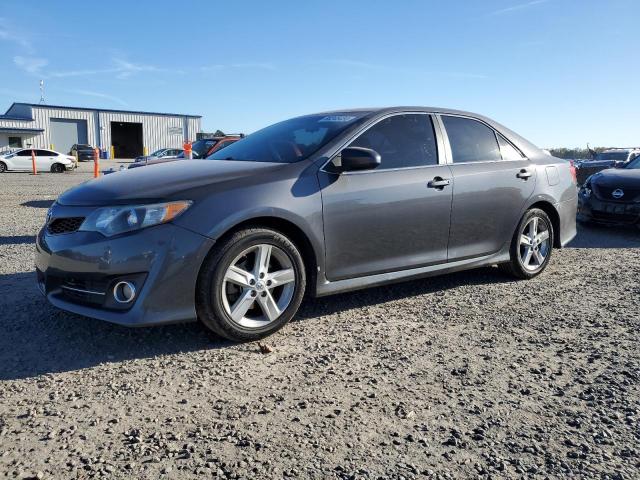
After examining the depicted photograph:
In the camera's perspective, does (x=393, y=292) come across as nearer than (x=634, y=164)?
Yes

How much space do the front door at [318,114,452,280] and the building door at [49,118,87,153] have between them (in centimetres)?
5411

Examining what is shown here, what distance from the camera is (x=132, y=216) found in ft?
10.4

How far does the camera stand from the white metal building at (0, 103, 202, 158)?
4925 cm

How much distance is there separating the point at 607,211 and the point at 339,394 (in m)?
7.07

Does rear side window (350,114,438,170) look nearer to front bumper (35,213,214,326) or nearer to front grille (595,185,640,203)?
front bumper (35,213,214,326)

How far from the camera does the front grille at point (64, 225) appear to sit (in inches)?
131

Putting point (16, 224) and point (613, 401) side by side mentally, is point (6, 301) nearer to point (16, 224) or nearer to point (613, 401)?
point (613, 401)

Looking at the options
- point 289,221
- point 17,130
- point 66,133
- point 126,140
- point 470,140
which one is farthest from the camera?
point 126,140

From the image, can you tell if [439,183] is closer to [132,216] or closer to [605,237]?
[132,216]

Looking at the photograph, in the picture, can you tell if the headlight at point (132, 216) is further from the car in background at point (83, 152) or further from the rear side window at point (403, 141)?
the car in background at point (83, 152)

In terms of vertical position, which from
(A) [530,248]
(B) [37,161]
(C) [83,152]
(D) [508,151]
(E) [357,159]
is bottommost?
(A) [530,248]

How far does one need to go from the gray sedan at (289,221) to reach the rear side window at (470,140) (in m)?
0.01

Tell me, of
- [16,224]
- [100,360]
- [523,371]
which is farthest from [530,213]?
[16,224]

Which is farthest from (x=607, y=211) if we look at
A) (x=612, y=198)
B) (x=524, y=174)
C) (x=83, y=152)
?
(x=83, y=152)
